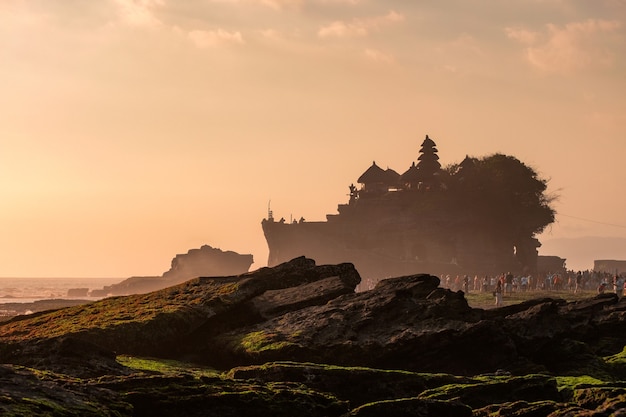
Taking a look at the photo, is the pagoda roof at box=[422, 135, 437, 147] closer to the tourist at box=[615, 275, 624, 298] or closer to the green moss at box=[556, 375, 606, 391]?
the tourist at box=[615, 275, 624, 298]

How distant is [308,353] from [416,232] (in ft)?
297

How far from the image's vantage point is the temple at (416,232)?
340 ft

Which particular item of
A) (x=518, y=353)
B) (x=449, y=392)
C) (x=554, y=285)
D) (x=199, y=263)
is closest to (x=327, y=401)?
(x=449, y=392)

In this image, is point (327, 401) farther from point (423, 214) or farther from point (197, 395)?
point (423, 214)

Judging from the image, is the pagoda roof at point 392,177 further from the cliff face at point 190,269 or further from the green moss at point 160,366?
the green moss at point 160,366

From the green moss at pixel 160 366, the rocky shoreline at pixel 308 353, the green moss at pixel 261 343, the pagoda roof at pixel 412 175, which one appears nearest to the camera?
the rocky shoreline at pixel 308 353

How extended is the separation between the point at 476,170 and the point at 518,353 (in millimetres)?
91372

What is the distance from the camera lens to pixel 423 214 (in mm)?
106062

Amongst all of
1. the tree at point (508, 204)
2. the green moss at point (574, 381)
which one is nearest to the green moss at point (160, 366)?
the green moss at point (574, 381)

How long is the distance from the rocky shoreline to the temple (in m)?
79.2

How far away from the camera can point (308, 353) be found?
17.0 m

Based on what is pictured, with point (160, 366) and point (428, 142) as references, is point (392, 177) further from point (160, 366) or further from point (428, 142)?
point (160, 366)

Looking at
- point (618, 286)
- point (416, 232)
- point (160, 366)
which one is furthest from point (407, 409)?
point (416, 232)

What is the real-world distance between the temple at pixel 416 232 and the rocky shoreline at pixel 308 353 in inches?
3118
